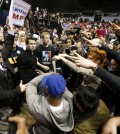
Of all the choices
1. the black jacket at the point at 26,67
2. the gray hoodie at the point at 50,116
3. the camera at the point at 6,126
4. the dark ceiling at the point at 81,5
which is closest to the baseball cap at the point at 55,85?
the gray hoodie at the point at 50,116

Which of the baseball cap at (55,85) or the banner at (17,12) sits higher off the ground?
the banner at (17,12)

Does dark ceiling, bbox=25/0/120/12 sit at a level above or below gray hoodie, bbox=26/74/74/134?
above

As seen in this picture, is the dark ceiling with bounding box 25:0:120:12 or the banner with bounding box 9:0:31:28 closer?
the banner with bounding box 9:0:31:28

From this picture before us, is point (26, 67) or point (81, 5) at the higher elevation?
point (81, 5)

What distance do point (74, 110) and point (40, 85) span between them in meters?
0.39

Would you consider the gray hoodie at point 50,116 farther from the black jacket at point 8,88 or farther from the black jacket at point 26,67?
the black jacket at point 26,67

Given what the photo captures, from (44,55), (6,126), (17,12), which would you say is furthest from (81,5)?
(6,126)

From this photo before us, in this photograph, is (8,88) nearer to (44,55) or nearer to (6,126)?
(44,55)

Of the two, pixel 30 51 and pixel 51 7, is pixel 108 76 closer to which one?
pixel 30 51

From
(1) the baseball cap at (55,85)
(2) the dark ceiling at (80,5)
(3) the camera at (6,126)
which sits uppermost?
(2) the dark ceiling at (80,5)

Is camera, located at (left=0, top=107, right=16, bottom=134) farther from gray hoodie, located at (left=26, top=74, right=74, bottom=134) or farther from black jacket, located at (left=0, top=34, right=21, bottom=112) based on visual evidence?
black jacket, located at (left=0, top=34, right=21, bottom=112)

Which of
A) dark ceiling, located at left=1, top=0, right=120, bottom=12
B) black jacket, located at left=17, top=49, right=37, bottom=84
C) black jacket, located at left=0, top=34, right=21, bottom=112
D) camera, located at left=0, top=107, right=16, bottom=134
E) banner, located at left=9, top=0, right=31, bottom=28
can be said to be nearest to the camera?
camera, located at left=0, top=107, right=16, bottom=134

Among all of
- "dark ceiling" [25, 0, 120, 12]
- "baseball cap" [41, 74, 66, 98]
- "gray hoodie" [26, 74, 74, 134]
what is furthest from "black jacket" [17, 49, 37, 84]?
"dark ceiling" [25, 0, 120, 12]

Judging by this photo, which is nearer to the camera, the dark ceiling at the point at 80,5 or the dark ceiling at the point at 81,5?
the dark ceiling at the point at 80,5
